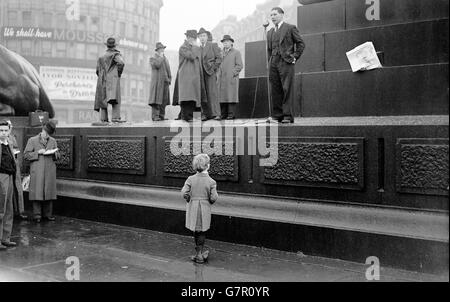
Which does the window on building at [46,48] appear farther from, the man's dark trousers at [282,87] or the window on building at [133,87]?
the man's dark trousers at [282,87]

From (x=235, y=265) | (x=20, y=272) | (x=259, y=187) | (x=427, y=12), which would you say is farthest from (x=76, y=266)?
(x=427, y=12)

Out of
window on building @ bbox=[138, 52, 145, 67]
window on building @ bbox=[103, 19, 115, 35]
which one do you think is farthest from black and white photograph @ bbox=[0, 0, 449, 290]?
window on building @ bbox=[138, 52, 145, 67]

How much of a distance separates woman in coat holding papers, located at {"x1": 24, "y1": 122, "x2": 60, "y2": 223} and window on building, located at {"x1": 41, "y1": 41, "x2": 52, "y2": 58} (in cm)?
5172

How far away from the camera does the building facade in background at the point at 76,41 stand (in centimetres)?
5606

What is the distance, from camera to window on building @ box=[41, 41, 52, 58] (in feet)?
189

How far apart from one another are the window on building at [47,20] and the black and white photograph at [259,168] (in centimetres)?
4871

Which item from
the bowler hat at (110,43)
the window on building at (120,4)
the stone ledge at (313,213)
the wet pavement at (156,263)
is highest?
the window on building at (120,4)

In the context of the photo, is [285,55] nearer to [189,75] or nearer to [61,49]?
[189,75]

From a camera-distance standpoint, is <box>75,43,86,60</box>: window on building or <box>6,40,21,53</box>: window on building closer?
<box>6,40,21,53</box>: window on building

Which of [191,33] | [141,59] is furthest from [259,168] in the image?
[141,59]

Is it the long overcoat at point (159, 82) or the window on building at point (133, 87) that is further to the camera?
the window on building at point (133, 87)

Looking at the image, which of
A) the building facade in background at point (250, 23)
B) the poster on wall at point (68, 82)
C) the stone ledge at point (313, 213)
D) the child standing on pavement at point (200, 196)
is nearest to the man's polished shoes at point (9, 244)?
the stone ledge at point (313, 213)

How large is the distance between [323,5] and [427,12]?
76.9 inches

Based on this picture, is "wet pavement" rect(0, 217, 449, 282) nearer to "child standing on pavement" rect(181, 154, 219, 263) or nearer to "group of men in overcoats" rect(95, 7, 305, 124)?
"child standing on pavement" rect(181, 154, 219, 263)
